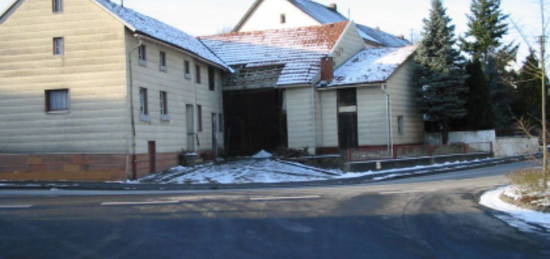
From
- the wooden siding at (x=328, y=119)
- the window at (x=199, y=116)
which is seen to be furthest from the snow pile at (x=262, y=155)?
the window at (x=199, y=116)

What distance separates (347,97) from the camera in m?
34.1

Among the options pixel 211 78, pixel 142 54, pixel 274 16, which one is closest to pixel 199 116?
pixel 211 78

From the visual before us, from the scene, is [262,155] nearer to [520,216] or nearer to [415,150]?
[415,150]

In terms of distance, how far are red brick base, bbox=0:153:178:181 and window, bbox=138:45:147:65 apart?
430 centimetres

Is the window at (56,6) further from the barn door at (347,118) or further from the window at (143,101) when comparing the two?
the barn door at (347,118)

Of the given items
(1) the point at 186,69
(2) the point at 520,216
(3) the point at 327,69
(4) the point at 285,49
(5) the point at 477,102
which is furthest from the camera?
(5) the point at 477,102

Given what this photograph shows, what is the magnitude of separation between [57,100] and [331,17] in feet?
124

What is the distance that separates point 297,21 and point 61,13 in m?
29.8

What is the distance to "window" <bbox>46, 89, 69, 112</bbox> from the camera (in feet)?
83.4

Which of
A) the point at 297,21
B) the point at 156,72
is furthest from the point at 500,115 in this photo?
the point at 156,72

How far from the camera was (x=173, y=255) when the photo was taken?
846 centimetres

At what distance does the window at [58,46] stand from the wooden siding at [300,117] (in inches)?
522

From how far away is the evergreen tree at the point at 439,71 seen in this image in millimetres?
35469

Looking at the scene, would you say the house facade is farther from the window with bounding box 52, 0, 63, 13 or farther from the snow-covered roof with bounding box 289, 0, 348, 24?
the snow-covered roof with bounding box 289, 0, 348, 24
